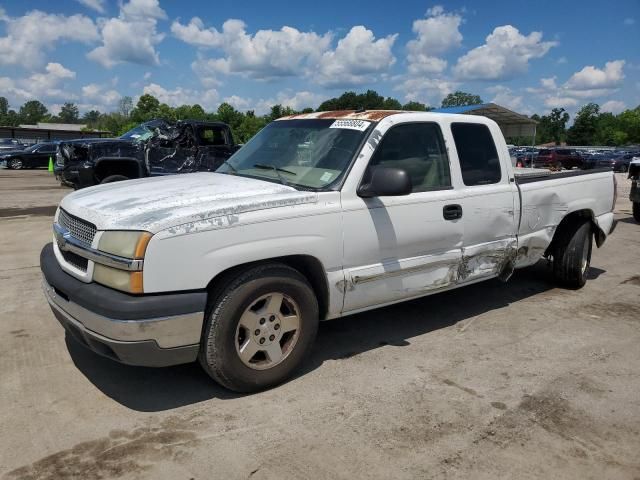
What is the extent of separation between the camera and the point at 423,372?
3.85 m

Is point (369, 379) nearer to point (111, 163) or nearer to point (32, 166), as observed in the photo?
point (111, 163)

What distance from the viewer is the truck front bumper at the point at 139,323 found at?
9.60 feet

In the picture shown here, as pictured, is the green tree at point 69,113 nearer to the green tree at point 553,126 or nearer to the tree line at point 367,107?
the tree line at point 367,107

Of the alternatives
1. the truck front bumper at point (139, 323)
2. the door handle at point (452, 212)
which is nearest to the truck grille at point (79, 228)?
the truck front bumper at point (139, 323)

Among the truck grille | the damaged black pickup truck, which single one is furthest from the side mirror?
the damaged black pickup truck

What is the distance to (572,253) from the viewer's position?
5852 millimetres

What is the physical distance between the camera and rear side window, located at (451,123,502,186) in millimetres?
4516

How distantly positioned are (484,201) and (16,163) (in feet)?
92.0

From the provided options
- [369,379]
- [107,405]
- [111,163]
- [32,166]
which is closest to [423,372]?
[369,379]

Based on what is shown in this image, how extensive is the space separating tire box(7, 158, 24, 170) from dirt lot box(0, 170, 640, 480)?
25242mm

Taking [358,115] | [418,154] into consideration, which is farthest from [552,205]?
[358,115]

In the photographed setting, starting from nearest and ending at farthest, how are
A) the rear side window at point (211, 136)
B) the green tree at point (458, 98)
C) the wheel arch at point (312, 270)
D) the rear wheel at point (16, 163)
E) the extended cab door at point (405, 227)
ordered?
1. the wheel arch at point (312, 270)
2. the extended cab door at point (405, 227)
3. the rear side window at point (211, 136)
4. the rear wheel at point (16, 163)
5. the green tree at point (458, 98)

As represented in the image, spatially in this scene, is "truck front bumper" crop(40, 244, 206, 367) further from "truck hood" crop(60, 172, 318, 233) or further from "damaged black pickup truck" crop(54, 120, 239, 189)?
"damaged black pickup truck" crop(54, 120, 239, 189)

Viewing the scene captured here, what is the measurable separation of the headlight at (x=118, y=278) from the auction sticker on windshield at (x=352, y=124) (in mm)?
1975
